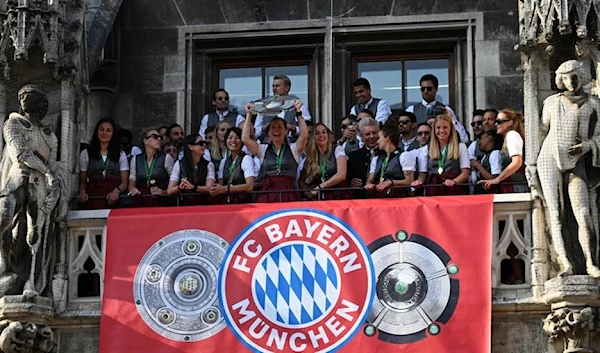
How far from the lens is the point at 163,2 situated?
92.6 ft

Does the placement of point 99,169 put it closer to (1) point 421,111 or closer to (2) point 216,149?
(2) point 216,149

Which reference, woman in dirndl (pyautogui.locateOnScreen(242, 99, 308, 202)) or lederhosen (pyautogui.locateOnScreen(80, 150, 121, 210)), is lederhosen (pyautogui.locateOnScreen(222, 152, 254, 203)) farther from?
lederhosen (pyautogui.locateOnScreen(80, 150, 121, 210))

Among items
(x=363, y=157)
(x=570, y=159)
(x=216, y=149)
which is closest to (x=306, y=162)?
(x=363, y=157)

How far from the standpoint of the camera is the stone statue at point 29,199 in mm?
23750

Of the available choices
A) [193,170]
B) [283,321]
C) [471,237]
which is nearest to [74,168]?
[193,170]

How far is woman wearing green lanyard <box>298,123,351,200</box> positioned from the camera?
24.0 meters

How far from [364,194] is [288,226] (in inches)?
41.5

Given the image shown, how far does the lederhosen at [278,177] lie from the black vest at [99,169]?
182 cm

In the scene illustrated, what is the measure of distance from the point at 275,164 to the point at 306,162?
0.37 m

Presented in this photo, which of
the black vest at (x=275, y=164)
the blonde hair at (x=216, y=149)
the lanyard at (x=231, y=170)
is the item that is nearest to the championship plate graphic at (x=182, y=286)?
the lanyard at (x=231, y=170)

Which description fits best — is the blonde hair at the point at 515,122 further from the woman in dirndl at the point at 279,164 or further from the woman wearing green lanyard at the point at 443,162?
the woman in dirndl at the point at 279,164

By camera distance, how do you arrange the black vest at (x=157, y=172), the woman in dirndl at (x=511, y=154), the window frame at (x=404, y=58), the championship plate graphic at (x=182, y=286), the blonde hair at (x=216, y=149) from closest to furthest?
the championship plate graphic at (x=182, y=286) → the woman in dirndl at (x=511, y=154) → the black vest at (x=157, y=172) → the blonde hair at (x=216, y=149) → the window frame at (x=404, y=58)

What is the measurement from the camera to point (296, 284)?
2344cm

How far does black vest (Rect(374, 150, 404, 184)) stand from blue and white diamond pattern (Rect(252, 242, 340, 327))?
1.18 m
